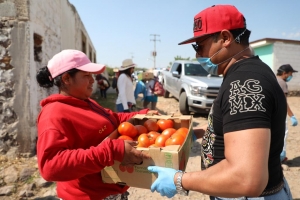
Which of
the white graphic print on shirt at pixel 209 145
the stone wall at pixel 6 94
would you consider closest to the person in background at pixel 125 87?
the stone wall at pixel 6 94

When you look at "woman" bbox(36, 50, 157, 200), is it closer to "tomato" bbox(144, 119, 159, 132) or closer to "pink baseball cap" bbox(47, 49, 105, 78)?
"pink baseball cap" bbox(47, 49, 105, 78)

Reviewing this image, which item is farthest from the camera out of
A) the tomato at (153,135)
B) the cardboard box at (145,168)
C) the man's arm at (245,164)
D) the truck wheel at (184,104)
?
the truck wheel at (184,104)

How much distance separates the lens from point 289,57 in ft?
46.8

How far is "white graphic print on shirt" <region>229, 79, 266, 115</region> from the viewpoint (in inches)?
42.3

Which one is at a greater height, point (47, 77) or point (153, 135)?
point (47, 77)

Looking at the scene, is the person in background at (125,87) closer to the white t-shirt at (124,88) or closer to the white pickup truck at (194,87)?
the white t-shirt at (124,88)

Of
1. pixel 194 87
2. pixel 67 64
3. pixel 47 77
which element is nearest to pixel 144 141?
pixel 67 64

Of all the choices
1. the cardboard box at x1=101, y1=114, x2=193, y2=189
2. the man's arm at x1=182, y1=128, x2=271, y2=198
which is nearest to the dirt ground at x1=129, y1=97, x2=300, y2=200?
the cardboard box at x1=101, y1=114, x2=193, y2=189

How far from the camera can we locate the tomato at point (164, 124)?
2.19 metres

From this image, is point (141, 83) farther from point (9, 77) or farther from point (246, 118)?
point (246, 118)

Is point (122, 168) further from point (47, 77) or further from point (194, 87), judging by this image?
point (194, 87)

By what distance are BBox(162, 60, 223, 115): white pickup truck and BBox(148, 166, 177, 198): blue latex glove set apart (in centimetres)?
649

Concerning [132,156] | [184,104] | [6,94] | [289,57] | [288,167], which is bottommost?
[288,167]

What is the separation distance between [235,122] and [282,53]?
15261mm
